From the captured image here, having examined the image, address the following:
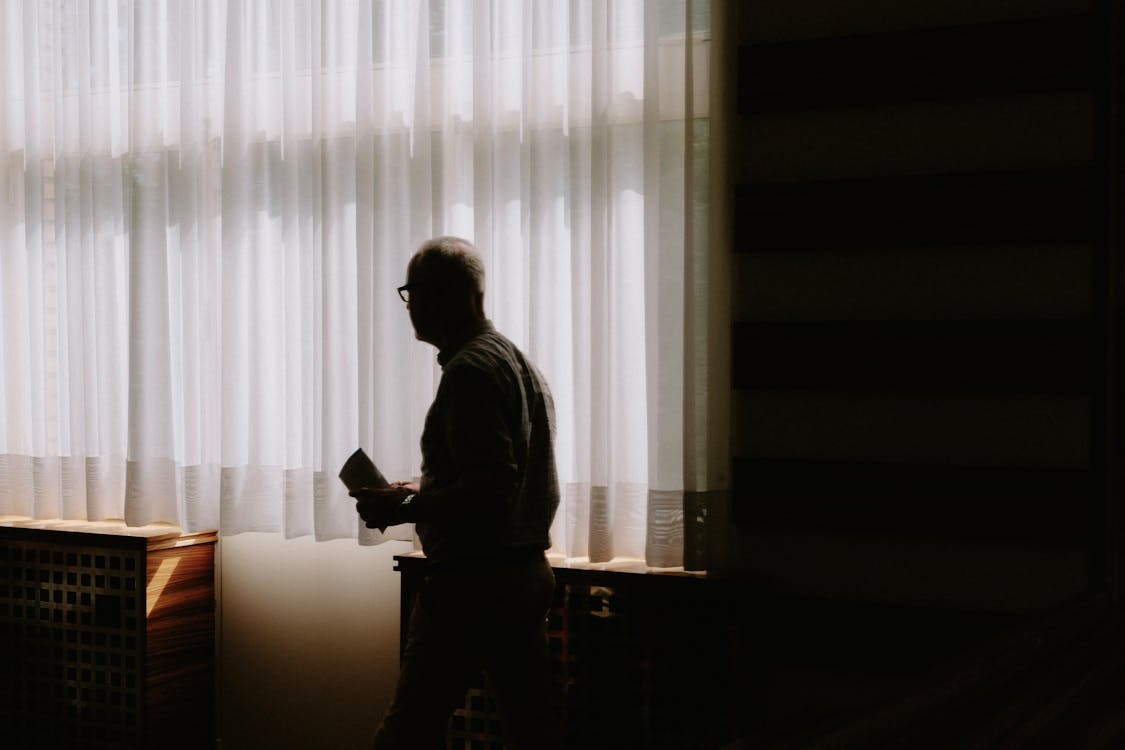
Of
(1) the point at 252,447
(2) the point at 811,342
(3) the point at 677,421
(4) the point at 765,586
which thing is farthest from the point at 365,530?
(2) the point at 811,342

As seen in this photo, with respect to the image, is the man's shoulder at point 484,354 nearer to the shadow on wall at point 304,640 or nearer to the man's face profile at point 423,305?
the man's face profile at point 423,305

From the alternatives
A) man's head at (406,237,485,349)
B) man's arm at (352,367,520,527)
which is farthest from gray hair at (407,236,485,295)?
man's arm at (352,367,520,527)

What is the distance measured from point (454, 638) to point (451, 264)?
2.33 feet

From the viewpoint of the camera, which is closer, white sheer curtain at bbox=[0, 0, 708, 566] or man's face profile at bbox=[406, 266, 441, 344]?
man's face profile at bbox=[406, 266, 441, 344]

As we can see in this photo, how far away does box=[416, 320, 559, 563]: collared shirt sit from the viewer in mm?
1789

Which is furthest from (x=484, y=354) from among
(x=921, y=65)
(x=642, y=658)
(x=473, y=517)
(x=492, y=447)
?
(x=921, y=65)

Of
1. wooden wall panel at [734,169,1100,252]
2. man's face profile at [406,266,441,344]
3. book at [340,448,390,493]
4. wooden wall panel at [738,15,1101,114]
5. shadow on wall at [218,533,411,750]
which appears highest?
wooden wall panel at [738,15,1101,114]

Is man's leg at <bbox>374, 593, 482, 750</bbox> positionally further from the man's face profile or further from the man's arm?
the man's face profile

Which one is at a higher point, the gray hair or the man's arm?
the gray hair

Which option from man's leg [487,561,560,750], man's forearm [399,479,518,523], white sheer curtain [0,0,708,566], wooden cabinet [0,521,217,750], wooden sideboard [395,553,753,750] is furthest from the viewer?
wooden cabinet [0,521,217,750]

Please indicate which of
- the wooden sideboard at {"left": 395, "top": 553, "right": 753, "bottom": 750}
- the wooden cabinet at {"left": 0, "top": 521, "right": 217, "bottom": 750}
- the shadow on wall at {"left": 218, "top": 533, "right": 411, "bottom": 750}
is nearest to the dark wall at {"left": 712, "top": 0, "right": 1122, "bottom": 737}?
the wooden sideboard at {"left": 395, "top": 553, "right": 753, "bottom": 750}

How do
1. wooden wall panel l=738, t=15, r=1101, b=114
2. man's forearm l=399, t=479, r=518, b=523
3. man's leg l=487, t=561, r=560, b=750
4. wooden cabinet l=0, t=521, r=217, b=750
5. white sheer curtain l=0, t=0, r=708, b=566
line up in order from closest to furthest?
1. man's forearm l=399, t=479, r=518, b=523
2. man's leg l=487, t=561, r=560, b=750
3. wooden wall panel l=738, t=15, r=1101, b=114
4. white sheer curtain l=0, t=0, r=708, b=566
5. wooden cabinet l=0, t=521, r=217, b=750

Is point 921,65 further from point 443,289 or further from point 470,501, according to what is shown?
point 470,501

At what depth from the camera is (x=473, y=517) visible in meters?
1.78
